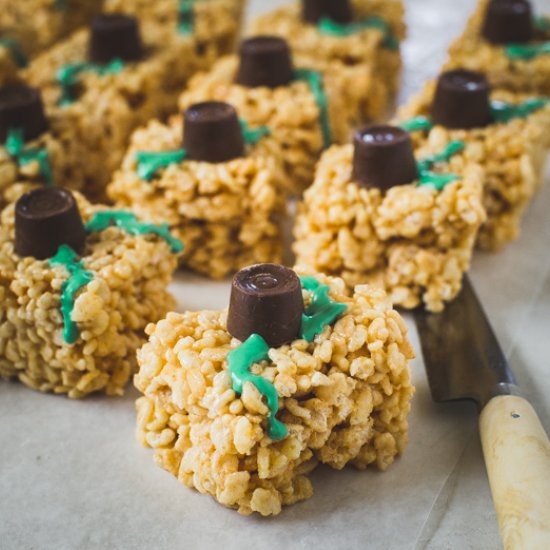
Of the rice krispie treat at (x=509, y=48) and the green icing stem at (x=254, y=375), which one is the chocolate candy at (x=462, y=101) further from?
the green icing stem at (x=254, y=375)

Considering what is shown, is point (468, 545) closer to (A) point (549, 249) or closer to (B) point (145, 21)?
(A) point (549, 249)

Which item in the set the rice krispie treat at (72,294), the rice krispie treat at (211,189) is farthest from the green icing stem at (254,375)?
the rice krispie treat at (211,189)

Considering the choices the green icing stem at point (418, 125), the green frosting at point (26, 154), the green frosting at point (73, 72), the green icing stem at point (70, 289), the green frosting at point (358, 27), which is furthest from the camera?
the green frosting at point (358, 27)

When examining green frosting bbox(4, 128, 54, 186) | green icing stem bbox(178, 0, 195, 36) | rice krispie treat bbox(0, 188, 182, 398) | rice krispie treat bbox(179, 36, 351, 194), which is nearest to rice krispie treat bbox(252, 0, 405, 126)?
rice krispie treat bbox(179, 36, 351, 194)

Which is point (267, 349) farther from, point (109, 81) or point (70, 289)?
point (109, 81)

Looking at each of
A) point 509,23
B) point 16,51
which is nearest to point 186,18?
point 16,51

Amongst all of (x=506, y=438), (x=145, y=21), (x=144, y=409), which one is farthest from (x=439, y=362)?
(x=145, y=21)
